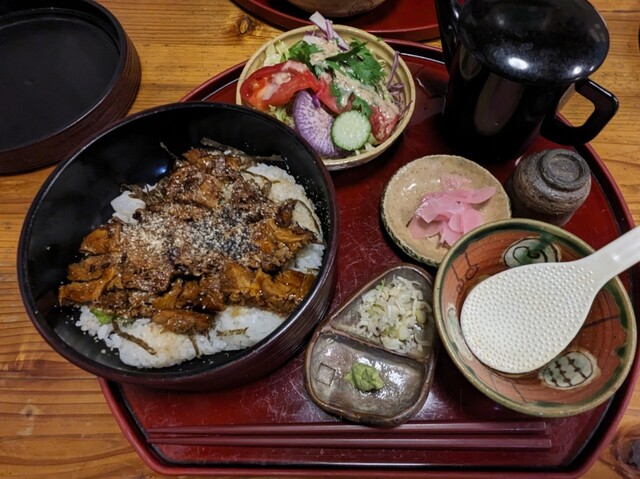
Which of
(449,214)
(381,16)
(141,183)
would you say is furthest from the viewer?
(381,16)

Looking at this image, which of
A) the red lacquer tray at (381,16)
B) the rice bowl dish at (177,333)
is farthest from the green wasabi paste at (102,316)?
the red lacquer tray at (381,16)

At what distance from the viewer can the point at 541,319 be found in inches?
57.9

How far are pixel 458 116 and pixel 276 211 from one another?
850 millimetres

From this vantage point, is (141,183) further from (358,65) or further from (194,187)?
(358,65)

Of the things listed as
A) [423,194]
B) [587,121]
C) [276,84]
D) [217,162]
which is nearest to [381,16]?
[276,84]

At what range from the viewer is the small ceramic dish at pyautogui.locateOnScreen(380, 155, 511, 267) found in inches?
70.9

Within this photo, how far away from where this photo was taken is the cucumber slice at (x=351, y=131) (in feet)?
6.24

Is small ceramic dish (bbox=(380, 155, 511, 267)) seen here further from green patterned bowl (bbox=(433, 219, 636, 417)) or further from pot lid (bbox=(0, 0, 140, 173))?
pot lid (bbox=(0, 0, 140, 173))

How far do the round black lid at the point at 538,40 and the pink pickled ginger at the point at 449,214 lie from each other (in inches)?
19.5

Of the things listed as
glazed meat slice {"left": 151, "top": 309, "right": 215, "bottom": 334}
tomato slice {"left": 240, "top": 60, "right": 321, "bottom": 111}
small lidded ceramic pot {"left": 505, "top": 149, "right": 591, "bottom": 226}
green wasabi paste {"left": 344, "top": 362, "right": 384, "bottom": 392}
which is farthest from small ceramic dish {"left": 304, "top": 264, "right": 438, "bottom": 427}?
tomato slice {"left": 240, "top": 60, "right": 321, "bottom": 111}

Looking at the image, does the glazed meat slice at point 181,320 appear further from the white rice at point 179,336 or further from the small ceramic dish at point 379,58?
the small ceramic dish at point 379,58

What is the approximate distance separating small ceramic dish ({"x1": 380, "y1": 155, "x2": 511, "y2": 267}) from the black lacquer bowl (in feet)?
1.01

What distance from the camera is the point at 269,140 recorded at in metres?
1.77

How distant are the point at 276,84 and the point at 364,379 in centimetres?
125
